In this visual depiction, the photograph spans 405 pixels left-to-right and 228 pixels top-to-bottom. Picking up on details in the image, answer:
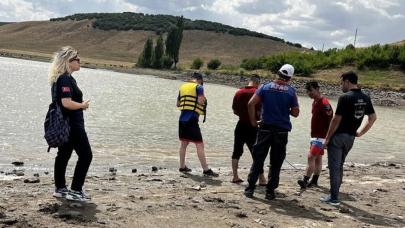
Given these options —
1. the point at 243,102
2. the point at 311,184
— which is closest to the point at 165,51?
the point at 311,184

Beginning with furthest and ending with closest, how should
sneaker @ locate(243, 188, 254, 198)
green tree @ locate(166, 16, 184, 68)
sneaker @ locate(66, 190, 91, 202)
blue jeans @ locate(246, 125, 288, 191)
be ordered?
green tree @ locate(166, 16, 184, 68), sneaker @ locate(243, 188, 254, 198), blue jeans @ locate(246, 125, 288, 191), sneaker @ locate(66, 190, 91, 202)

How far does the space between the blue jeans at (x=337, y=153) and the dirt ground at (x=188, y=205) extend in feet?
1.33

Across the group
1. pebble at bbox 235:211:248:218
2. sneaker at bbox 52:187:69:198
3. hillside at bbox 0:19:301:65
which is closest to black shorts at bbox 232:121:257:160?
pebble at bbox 235:211:248:218

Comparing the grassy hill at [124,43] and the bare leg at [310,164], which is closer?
the bare leg at [310,164]

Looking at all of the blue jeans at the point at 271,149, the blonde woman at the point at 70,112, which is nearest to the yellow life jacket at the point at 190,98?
the blue jeans at the point at 271,149

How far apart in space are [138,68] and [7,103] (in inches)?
3162

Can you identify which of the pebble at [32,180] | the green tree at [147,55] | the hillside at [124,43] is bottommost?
the pebble at [32,180]

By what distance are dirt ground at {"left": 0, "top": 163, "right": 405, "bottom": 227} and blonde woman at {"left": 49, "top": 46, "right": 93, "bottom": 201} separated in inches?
10.3

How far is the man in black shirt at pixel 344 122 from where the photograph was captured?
27.6 ft

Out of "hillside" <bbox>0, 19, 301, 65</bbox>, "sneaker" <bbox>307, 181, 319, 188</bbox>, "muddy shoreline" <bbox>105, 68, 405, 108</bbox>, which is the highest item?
"hillside" <bbox>0, 19, 301, 65</bbox>

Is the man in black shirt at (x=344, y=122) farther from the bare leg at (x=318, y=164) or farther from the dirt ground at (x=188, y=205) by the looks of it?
the bare leg at (x=318, y=164)

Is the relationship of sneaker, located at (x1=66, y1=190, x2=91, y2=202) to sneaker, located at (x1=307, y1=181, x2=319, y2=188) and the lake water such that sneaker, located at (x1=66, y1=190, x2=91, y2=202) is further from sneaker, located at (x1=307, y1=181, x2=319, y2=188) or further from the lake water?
sneaker, located at (x1=307, y1=181, x2=319, y2=188)

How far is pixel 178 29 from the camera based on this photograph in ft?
345

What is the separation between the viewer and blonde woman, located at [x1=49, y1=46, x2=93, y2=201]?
7297mm
